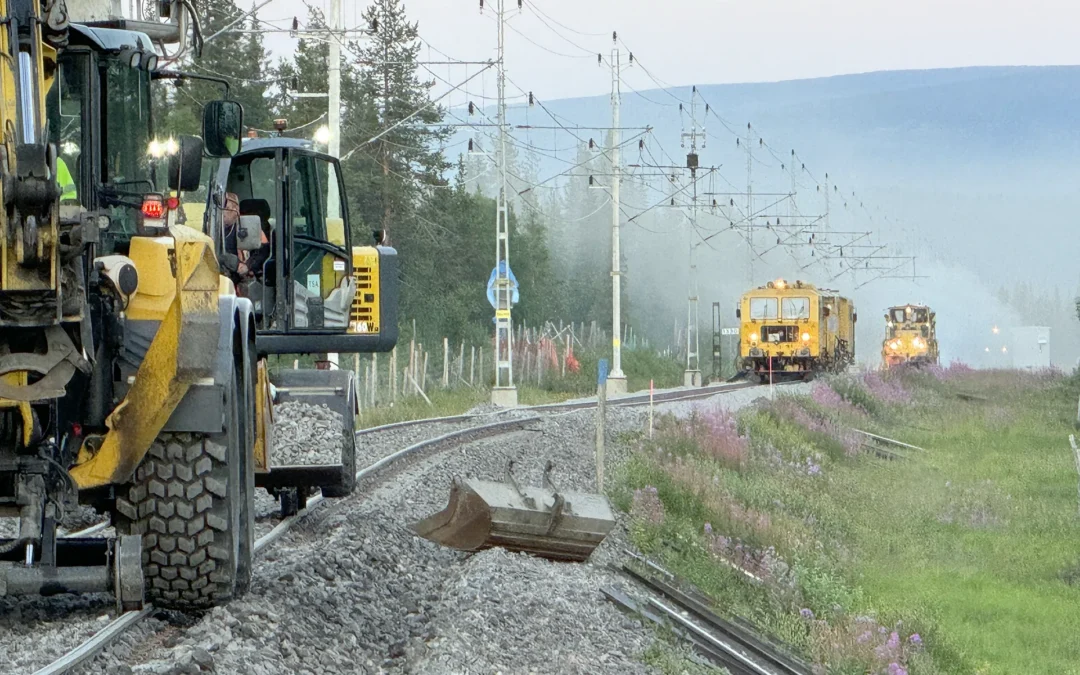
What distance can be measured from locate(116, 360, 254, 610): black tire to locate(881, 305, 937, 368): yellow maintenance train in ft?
177

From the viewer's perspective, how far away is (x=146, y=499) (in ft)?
24.6

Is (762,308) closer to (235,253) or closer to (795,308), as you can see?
(795,308)

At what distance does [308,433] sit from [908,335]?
168 feet

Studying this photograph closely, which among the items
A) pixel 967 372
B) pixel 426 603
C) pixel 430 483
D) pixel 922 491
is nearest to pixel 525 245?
pixel 967 372

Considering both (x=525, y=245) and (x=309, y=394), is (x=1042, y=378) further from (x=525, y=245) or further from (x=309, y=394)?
(x=309, y=394)

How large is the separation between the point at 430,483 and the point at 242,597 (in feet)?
23.6

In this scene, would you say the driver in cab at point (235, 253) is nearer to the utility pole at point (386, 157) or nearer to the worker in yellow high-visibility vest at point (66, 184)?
the worker in yellow high-visibility vest at point (66, 184)

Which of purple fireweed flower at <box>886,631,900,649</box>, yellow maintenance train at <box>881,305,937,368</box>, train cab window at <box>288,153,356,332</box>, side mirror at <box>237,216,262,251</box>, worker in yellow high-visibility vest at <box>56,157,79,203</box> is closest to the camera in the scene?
worker in yellow high-visibility vest at <box>56,157,79,203</box>

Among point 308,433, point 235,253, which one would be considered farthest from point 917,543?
point 235,253

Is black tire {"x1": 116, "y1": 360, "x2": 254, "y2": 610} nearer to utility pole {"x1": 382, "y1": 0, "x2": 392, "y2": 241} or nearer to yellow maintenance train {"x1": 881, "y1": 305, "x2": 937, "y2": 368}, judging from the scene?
utility pole {"x1": 382, "y1": 0, "x2": 392, "y2": 241}

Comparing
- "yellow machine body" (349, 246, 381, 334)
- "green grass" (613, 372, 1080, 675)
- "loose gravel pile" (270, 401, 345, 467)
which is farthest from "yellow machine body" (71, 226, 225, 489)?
"green grass" (613, 372, 1080, 675)

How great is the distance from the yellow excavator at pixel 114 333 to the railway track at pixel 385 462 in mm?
228

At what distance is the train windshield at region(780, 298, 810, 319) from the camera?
47031 mm

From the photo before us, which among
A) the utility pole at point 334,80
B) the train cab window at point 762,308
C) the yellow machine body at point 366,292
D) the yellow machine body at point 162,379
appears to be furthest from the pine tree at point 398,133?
the yellow machine body at point 162,379
